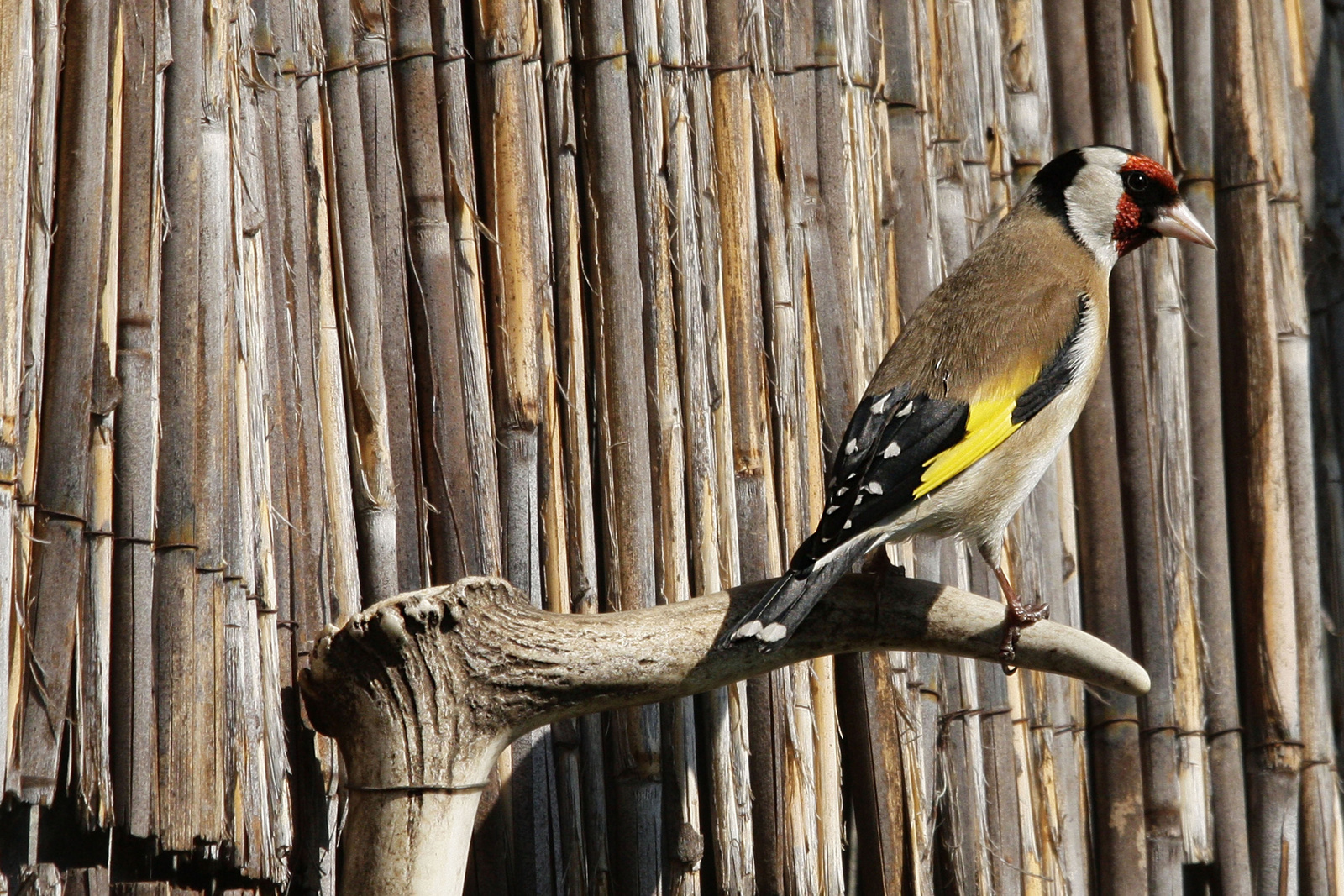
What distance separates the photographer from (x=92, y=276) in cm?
264

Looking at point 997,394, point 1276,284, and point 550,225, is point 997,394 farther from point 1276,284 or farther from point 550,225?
point 1276,284

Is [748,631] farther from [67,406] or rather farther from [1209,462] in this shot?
[1209,462]

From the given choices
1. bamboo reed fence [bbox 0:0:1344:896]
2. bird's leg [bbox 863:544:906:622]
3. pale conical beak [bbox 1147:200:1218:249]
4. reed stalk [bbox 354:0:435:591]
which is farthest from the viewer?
pale conical beak [bbox 1147:200:1218:249]

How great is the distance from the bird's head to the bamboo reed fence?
351 mm

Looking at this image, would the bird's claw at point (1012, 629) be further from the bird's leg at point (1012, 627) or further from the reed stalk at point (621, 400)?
the reed stalk at point (621, 400)

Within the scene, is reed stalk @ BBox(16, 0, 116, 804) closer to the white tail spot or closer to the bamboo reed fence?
the bamboo reed fence

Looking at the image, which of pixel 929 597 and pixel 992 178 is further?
pixel 992 178

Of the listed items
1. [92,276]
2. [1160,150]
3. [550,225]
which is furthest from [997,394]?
[92,276]

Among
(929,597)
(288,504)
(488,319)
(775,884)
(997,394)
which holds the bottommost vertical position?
(775,884)

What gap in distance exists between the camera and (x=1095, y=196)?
3906mm

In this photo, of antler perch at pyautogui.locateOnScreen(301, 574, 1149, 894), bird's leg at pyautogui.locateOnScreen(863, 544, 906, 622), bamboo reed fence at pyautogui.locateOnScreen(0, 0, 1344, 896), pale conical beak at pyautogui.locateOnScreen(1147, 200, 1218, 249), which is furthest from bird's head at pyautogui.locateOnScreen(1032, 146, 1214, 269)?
antler perch at pyautogui.locateOnScreen(301, 574, 1149, 894)

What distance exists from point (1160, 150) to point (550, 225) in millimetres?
2102

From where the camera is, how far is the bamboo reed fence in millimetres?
2660

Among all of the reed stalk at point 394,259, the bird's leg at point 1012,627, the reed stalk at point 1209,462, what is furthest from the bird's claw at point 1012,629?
the reed stalk at point 1209,462
